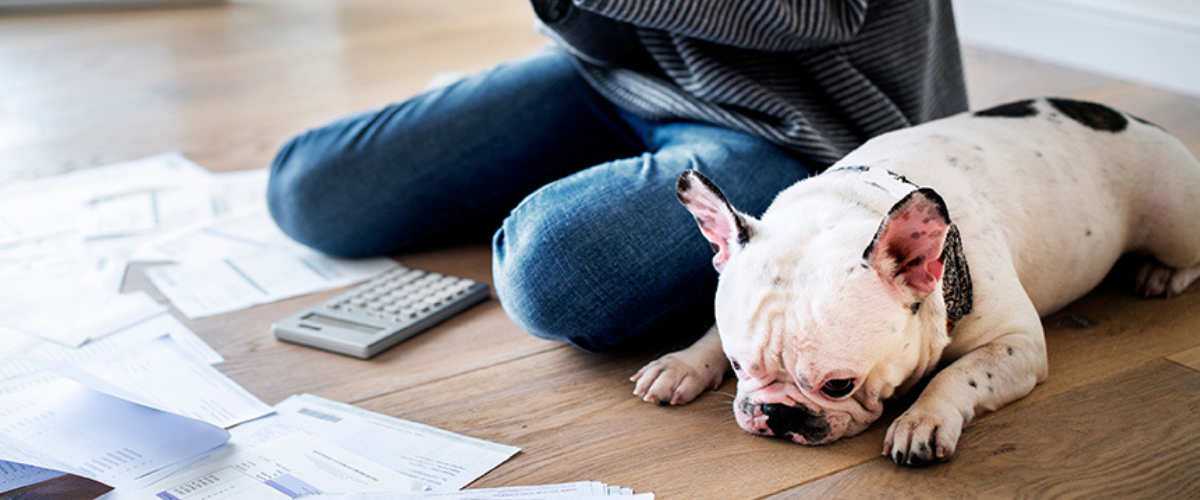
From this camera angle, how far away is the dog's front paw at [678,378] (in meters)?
1.34

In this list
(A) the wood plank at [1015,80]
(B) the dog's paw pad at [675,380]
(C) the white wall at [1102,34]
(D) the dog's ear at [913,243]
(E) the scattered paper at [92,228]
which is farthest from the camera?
(A) the wood plank at [1015,80]

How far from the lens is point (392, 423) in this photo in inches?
53.4

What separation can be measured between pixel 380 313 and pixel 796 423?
2.57 ft

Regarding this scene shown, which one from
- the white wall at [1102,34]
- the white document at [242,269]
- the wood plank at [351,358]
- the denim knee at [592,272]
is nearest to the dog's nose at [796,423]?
the denim knee at [592,272]

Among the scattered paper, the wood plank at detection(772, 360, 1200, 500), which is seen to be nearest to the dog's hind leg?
the wood plank at detection(772, 360, 1200, 500)

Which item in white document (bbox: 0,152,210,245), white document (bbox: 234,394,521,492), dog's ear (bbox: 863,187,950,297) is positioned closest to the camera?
dog's ear (bbox: 863,187,950,297)

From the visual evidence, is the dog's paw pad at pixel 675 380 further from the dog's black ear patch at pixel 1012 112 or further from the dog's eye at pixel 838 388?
the dog's black ear patch at pixel 1012 112

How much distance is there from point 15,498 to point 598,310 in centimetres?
74

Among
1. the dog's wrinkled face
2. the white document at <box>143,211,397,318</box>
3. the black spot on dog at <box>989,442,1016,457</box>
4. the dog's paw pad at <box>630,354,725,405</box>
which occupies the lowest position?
the white document at <box>143,211,397,318</box>

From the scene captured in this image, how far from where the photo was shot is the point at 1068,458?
1161mm

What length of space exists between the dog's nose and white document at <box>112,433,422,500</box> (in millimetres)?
420

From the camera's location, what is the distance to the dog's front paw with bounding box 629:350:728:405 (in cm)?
134

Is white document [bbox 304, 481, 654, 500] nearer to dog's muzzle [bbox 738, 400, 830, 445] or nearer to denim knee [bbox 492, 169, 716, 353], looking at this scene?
dog's muzzle [bbox 738, 400, 830, 445]

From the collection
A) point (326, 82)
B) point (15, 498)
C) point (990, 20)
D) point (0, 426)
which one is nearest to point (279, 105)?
point (326, 82)
